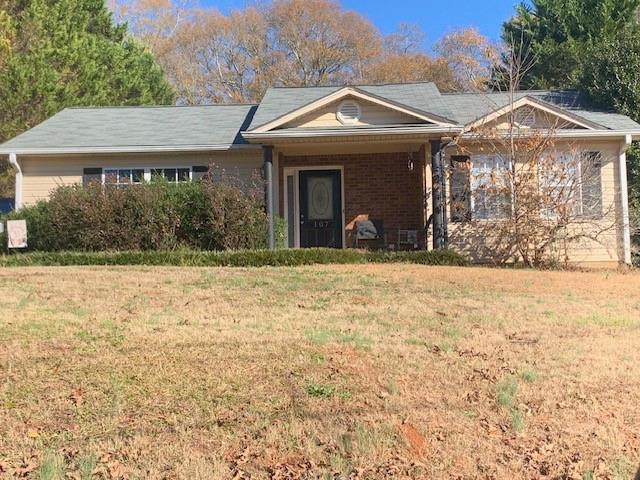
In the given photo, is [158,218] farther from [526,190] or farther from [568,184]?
[568,184]

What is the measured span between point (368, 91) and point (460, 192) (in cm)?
312

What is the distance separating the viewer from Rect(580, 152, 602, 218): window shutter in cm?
1277

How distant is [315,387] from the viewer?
429 cm

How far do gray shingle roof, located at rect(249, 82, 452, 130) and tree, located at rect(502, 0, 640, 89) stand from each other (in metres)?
8.86

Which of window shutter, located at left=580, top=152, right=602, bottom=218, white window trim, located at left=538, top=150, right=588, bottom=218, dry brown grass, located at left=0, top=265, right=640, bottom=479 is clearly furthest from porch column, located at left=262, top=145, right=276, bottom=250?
window shutter, located at left=580, top=152, right=602, bottom=218

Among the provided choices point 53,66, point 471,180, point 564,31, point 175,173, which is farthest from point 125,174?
point 564,31

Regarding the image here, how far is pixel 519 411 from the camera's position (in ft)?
13.0

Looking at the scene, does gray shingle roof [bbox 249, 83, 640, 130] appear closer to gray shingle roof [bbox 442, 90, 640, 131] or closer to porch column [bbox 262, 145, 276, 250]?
gray shingle roof [bbox 442, 90, 640, 131]

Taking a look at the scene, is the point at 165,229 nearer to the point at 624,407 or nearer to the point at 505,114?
the point at 505,114

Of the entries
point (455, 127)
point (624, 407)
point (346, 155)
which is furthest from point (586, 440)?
point (346, 155)

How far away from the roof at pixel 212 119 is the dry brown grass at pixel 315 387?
6.70 meters

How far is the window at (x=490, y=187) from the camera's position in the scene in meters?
12.1

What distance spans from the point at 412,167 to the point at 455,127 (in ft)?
7.85

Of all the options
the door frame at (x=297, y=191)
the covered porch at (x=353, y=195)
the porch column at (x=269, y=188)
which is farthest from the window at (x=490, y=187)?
the porch column at (x=269, y=188)
